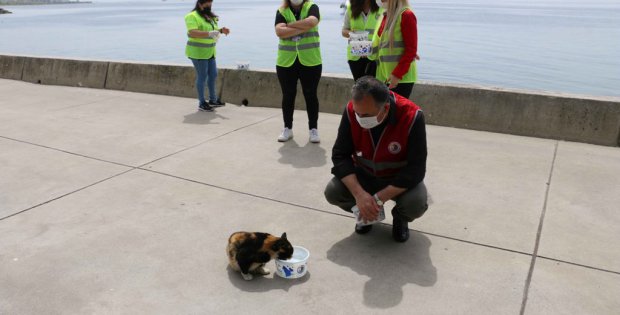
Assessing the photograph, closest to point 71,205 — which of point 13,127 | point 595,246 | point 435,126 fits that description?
point 13,127

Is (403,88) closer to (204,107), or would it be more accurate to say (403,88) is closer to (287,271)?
(287,271)

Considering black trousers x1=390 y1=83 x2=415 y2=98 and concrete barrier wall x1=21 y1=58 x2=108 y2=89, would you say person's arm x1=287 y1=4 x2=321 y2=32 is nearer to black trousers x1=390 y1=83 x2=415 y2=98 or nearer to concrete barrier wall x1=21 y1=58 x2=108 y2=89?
black trousers x1=390 y1=83 x2=415 y2=98

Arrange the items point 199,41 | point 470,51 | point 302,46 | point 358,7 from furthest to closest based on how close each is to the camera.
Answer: point 470,51, point 199,41, point 302,46, point 358,7

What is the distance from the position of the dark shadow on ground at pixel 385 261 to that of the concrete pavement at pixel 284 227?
0.04 ft

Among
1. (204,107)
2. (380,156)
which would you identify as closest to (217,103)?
(204,107)

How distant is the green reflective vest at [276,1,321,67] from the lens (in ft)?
19.0

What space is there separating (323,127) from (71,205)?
11.1 feet

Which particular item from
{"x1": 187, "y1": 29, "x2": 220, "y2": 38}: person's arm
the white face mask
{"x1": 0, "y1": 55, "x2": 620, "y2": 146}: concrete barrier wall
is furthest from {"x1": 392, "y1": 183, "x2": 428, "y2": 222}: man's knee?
{"x1": 187, "y1": 29, "x2": 220, "y2": 38}: person's arm

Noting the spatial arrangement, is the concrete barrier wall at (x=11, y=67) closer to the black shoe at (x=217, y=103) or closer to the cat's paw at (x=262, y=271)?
the black shoe at (x=217, y=103)

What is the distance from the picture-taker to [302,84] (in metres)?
6.08

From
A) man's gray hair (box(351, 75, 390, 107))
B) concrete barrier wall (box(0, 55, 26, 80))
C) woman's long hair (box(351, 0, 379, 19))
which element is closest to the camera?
man's gray hair (box(351, 75, 390, 107))

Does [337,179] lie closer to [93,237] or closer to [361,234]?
[361,234]

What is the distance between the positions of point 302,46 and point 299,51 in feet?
0.21

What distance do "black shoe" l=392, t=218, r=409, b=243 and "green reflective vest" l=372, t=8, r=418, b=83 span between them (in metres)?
1.51
